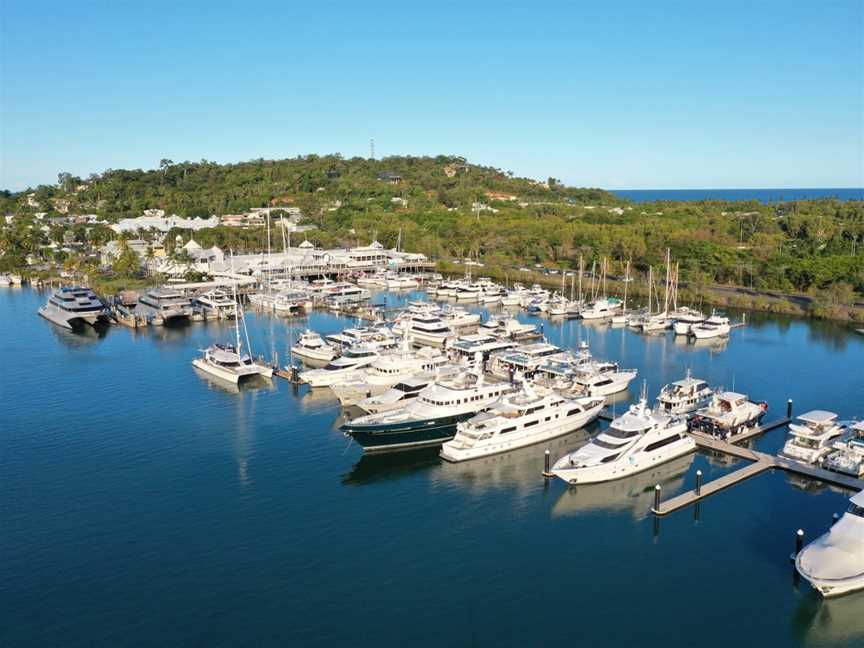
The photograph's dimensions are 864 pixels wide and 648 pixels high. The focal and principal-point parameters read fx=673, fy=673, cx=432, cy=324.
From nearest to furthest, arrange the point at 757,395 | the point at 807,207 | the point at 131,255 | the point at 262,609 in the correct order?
the point at 262,609, the point at 757,395, the point at 131,255, the point at 807,207

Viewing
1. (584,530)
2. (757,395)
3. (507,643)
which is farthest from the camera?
(757,395)

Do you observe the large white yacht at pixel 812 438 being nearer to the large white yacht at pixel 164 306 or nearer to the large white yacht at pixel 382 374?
the large white yacht at pixel 382 374

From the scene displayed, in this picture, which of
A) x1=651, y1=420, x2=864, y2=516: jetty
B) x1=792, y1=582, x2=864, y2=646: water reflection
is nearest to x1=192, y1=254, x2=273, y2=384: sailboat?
x1=651, y1=420, x2=864, y2=516: jetty

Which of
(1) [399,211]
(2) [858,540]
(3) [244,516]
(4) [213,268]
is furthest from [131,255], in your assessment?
(2) [858,540]

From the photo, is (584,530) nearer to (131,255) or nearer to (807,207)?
(131,255)

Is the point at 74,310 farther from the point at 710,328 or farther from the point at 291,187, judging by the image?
the point at 291,187

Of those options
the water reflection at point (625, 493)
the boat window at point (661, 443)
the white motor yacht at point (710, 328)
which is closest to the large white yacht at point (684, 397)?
the boat window at point (661, 443)

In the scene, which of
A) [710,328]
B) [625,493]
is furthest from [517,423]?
[710,328]
